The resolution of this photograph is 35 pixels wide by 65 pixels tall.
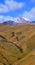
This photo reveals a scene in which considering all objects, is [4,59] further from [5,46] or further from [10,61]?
[5,46]

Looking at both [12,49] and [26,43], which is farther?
[26,43]

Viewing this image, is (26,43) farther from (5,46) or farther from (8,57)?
(8,57)

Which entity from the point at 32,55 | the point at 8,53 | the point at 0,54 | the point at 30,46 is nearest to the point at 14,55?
the point at 8,53

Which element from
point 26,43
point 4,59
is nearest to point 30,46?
point 26,43

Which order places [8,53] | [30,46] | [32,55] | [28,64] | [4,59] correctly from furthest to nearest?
[30,46] → [8,53] → [4,59] → [32,55] → [28,64]

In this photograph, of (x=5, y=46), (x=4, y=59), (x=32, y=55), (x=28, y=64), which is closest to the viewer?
(x=28, y=64)

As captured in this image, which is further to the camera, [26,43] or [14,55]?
[26,43]

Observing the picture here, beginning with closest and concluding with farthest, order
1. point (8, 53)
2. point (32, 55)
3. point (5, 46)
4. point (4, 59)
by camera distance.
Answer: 1. point (32, 55)
2. point (4, 59)
3. point (8, 53)
4. point (5, 46)

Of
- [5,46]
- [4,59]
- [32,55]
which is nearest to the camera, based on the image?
[32,55]
